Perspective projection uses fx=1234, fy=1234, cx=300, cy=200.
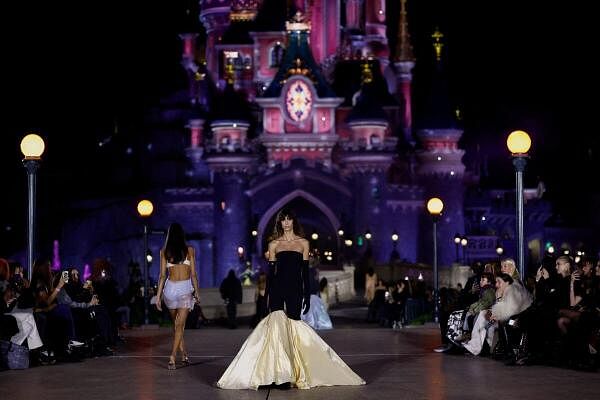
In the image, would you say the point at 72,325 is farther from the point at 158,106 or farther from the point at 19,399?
the point at 158,106

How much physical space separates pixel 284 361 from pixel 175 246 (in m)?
2.68

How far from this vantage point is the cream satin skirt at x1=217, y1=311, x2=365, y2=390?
12984 mm

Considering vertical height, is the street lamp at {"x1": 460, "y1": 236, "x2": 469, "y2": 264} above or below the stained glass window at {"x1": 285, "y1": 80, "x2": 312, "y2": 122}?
below

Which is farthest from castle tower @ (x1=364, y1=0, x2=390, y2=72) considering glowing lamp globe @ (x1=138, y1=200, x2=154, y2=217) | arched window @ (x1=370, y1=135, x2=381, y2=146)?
glowing lamp globe @ (x1=138, y1=200, x2=154, y2=217)

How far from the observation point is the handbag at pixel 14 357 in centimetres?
1515

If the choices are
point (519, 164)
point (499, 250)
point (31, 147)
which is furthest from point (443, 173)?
point (31, 147)

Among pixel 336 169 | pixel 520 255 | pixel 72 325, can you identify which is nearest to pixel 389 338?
pixel 520 255

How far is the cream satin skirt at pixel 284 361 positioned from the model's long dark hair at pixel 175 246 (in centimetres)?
219

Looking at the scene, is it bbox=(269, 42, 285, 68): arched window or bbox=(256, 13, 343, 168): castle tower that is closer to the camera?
bbox=(256, 13, 343, 168): castle tower

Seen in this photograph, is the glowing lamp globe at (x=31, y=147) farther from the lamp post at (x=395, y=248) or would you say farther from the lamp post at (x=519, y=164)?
the lamp post at (x=395, y=248)

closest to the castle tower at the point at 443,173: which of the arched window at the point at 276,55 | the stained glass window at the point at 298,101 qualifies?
the stained glass window at the point at 298,101

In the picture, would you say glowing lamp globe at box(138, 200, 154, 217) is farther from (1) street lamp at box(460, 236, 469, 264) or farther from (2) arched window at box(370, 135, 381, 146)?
(2) arched window at box(370, 135, 381, 146)

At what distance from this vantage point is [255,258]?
68.1m

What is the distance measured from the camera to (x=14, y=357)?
1521 cm
